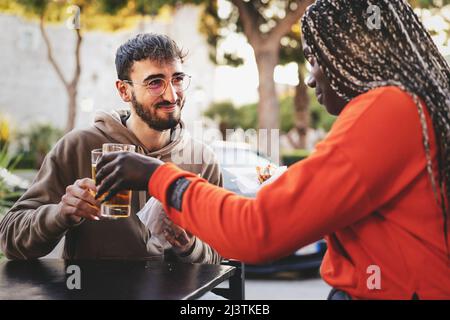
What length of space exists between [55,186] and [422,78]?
1838 millimetres

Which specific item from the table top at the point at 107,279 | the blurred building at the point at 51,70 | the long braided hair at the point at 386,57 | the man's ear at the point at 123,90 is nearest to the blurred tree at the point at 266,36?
the man's ear at the point at 123,90

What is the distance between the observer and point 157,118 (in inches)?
119

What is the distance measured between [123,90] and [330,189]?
1853 mm

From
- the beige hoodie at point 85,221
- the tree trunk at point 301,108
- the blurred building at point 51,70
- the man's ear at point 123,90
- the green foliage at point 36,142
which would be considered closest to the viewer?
the beige hoodie at point 85,221

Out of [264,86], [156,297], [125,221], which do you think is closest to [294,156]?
[264,86]

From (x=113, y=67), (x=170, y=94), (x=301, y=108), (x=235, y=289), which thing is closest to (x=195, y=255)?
(x=235, y=289)

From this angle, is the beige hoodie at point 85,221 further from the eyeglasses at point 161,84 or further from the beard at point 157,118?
the eyeglasses at point 161,84

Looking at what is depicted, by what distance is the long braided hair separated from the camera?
167 centimetres

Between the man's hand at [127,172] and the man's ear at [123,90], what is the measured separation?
1.36m

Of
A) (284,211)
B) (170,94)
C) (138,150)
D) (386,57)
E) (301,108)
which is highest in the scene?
(301,108)

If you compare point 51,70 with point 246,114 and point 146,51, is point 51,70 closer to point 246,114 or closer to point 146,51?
point 246,114

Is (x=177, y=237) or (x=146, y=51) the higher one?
(x=146, y=51)

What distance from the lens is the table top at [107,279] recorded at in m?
1.95

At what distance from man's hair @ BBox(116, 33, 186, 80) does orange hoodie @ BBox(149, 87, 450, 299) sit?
138 centimetres
